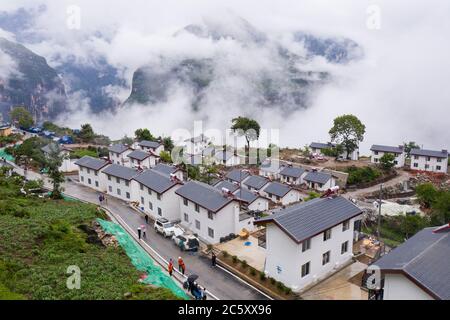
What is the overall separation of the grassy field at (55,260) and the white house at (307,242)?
751 cm

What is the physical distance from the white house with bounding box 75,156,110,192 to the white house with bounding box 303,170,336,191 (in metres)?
31.8

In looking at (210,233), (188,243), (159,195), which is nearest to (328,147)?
(159,195)

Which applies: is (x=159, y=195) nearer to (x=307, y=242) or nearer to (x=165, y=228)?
(x=165, y=228)

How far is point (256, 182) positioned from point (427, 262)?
39763 millimetres

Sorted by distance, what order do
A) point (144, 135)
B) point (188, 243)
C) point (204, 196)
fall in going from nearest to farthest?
point (188, 243)
point (204, 196)
point (144, 135)

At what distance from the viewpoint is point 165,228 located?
33.4 metres

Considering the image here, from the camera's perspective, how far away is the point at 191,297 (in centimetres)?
2233

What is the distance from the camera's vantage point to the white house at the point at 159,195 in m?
37.9

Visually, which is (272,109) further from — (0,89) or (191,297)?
(191,297)

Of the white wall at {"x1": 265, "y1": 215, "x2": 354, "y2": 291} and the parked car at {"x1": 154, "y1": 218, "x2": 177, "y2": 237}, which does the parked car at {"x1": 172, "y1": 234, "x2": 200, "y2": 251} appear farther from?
the white wall at {"x1": 265, "y1": 215, "x2": 354, "y2": 291}

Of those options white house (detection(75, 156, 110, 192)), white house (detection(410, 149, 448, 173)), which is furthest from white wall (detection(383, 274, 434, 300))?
white house (detection(410, 149, 448, 173))

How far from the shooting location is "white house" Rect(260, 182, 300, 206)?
2095 inches

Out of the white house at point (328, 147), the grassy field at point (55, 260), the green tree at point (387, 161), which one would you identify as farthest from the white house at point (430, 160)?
the grassy field at point (55, 260)
